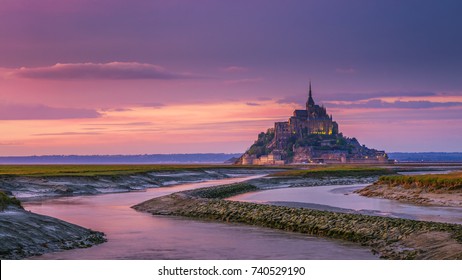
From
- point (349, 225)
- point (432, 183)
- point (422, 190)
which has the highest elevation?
point (432, 183)

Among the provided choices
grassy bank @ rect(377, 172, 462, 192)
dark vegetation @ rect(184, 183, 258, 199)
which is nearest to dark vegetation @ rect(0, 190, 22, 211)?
dark vegetation @ rect(184, 183, 258, 199)

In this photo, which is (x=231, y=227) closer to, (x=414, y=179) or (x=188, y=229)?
(x=188, y=229)

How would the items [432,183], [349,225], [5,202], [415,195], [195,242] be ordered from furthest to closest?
1. [432,183]
2. [415,195]
3. [5,202]
4. [349,225]
5. [195,242]

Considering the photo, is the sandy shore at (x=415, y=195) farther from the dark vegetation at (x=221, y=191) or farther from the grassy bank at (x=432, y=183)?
the dark vegetation at (x=221, y=191)

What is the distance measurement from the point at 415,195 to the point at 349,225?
2655 centimetres

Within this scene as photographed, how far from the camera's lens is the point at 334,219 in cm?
3650

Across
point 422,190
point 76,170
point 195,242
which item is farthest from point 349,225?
point 76,170

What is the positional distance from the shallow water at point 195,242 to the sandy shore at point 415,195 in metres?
20.3

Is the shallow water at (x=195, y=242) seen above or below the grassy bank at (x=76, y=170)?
below

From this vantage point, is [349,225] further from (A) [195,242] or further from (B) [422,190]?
(B) [422,190]

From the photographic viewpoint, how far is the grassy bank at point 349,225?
88.6 ft

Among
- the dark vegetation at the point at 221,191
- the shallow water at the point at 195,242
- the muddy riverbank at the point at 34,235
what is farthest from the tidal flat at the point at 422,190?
the muddy riverbank at the point at 34,235

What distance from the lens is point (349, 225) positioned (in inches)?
1357

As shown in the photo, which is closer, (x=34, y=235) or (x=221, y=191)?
(x=34, y=235)
